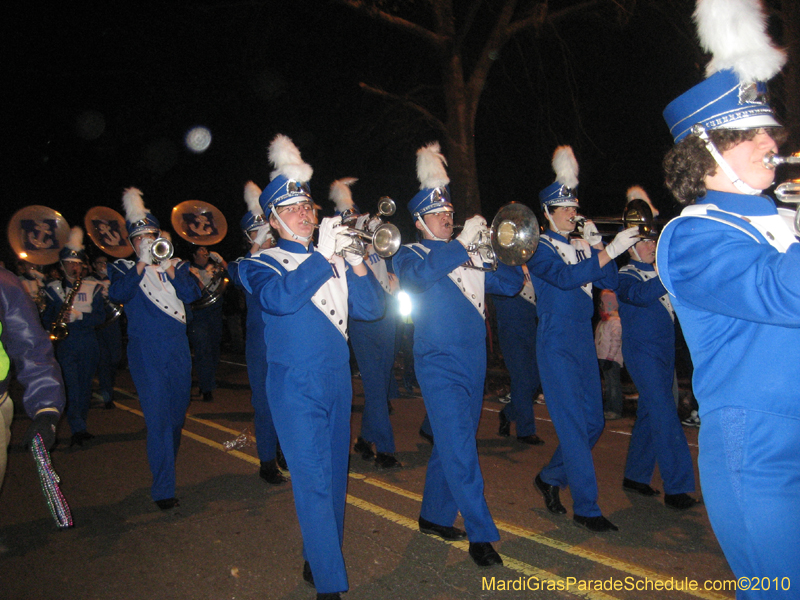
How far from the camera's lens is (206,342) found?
9914 mm

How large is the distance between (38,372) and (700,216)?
9.06ft

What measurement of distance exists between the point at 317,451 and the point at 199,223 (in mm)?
7380

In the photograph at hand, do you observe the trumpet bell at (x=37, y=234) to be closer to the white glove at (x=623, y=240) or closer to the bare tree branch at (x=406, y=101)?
the bare tree branch at (x=406, y=101)

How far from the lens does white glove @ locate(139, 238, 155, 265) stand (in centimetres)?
541

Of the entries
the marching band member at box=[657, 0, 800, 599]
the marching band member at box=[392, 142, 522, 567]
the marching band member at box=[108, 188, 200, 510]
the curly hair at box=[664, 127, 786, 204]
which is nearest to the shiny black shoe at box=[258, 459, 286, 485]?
the marching band member at box=[108, 188, 200, 510]

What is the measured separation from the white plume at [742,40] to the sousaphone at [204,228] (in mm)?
8310

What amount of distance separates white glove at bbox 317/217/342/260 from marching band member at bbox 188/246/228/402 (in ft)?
21.0

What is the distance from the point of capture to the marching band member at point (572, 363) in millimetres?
4078

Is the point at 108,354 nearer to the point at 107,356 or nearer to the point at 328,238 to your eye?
the point at 107,356

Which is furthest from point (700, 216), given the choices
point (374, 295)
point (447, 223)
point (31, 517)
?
point (31, 517)

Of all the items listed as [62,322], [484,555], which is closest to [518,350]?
[484,555]

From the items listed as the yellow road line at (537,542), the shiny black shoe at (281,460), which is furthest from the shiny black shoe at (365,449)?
the shiny black shoe at (281,460)

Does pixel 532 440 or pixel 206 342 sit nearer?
pixel 532 440

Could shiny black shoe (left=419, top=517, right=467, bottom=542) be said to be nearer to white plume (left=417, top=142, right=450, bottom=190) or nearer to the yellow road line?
the yellow road line
